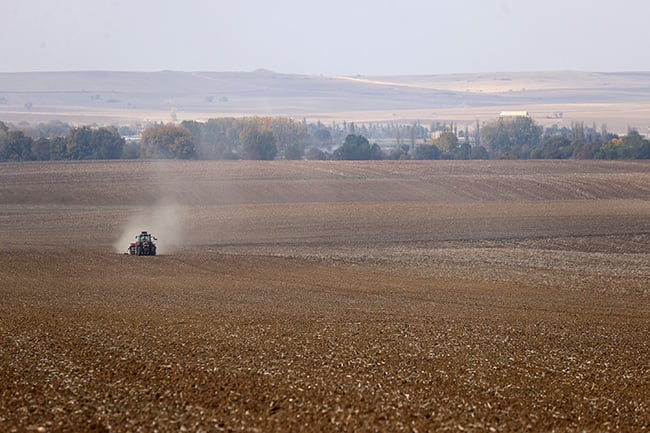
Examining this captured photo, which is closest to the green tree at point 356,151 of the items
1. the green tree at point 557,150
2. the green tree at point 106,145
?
the green tree at point 557,150

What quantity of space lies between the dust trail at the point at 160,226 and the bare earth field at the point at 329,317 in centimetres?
24

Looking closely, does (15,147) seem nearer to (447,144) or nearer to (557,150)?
(447,144)

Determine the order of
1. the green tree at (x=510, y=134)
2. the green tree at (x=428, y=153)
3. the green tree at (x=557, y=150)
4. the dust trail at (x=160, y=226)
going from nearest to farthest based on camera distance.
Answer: the dust trail at (x=160, y=226) → the green tree at (x=557, y=150) → the green tree at (x=428, y=153) → the green tree at (x=510, y=134)

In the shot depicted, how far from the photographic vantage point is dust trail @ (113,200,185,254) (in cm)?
4817

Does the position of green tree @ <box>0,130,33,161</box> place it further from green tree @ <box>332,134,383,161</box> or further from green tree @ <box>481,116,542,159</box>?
green tree @ <box>481,116,542,159</box>

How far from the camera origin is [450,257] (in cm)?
4122

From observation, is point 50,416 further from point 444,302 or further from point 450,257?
point 450,257

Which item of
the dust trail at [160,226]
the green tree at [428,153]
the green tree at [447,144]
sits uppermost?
the green tree at [447,144]

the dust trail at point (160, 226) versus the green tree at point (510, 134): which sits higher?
the green tree at point (510, 134)

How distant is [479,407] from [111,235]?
4102 centimetres

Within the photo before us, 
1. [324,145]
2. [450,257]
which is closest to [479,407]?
[450,257]

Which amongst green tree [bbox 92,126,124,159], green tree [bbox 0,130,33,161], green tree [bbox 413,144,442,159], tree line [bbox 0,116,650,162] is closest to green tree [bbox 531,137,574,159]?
tree line [bbox 0,116,650,162]

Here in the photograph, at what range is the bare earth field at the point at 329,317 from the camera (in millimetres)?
13773

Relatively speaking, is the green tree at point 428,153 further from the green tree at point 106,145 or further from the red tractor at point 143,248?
the red tractor at point 143,248
